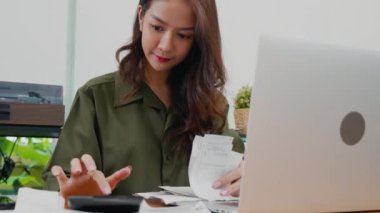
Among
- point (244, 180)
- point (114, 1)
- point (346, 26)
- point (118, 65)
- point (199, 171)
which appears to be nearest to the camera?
point (244, 180)

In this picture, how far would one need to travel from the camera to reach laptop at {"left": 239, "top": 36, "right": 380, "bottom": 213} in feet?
2.31

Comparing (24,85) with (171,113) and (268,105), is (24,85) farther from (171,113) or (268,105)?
(268,105)

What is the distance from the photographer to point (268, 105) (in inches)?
27.6

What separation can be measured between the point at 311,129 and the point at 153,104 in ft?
2.62

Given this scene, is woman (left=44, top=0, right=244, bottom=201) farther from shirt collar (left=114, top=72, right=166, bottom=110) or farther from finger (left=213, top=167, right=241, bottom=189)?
finger (left=213, top=167, right=241, bottom=189)

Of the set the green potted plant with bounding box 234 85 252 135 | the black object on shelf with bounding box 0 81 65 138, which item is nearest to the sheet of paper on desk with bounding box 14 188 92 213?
the black object on shelf with bounding box 0 81 65 138

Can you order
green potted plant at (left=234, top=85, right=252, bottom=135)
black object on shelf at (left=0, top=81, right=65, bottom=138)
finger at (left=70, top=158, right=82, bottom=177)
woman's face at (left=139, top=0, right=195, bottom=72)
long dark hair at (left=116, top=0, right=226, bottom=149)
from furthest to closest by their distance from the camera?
green potted plant at (left=234, top=85, right=252, bottom=135)
black object on shelf at (left=0, top=81, right=65, bottom=138)
long dark hair at (left=116, top=0, right=226, bottom=149)
woman's face at (left=139, top=0, right=195, bottom=72)
finger at (left=70, top=158, right=82, bottom=177)

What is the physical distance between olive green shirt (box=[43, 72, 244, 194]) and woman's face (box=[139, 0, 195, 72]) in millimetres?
132

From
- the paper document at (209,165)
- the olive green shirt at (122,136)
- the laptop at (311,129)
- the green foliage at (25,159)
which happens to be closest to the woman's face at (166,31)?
the olive green shirt at (122,136)

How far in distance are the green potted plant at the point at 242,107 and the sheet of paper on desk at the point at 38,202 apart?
1196 millimetres

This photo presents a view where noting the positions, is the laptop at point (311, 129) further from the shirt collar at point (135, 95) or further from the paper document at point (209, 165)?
the shirt collar at point (135, 95)

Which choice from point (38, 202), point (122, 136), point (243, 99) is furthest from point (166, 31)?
point (243, 99)

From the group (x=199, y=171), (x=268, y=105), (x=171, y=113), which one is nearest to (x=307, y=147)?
(x=268, y=105)

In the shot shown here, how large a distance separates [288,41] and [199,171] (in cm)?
44
